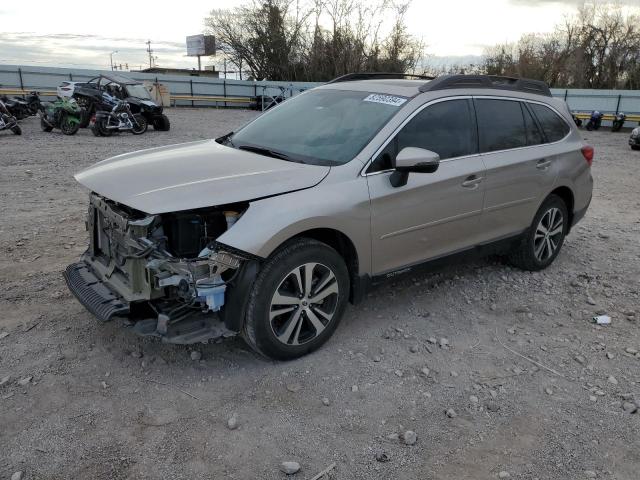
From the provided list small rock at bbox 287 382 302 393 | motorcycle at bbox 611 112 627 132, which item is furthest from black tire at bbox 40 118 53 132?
motorcycle at bbox 611 112 627 132

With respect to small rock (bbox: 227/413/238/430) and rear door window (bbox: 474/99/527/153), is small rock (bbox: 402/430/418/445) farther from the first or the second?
rear door window (bbox: 474/99/527/153)

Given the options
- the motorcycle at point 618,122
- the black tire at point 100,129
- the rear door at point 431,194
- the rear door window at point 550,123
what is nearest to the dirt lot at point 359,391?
the rear door at point 431,194

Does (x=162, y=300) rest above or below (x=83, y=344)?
above

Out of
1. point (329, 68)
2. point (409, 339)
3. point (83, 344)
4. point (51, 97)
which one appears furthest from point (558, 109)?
point (329, 68)

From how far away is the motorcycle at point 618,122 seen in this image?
905 inches

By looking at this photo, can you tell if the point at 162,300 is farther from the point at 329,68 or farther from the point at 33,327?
the point at 329,68

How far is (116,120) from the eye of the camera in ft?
51.9

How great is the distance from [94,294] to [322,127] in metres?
1.99

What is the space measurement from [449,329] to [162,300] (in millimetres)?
2141

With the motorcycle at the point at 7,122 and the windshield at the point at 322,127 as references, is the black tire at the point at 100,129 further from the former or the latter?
the windshield at the point at 322,127

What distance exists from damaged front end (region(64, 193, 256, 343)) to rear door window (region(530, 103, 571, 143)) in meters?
3.26

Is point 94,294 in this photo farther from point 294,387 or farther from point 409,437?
point 409,437

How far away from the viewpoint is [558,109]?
5281 mm

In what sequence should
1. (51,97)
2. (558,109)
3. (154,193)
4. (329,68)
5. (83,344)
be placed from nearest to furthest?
(154,193)
(83,344)
(558,109)
(51,97)
(329,68)
